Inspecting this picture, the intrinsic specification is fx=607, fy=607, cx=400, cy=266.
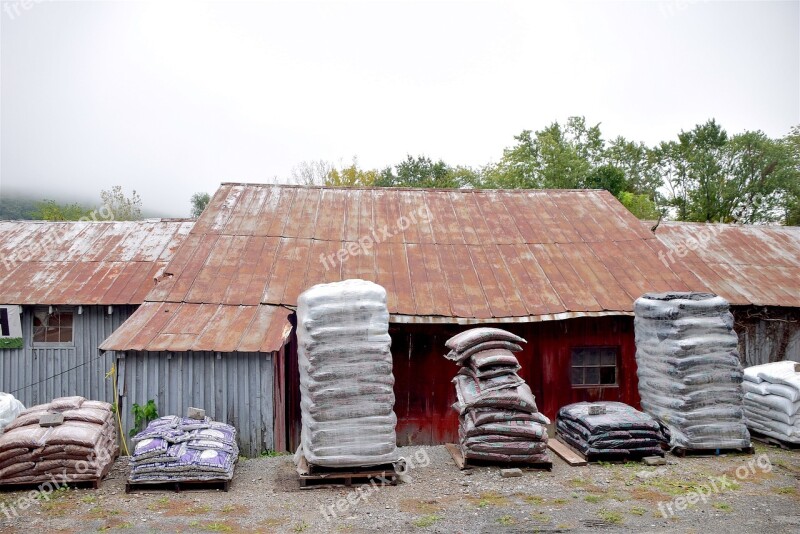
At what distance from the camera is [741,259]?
55.1ft

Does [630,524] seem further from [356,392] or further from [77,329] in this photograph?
[77,329]

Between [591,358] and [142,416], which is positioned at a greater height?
[591,358]

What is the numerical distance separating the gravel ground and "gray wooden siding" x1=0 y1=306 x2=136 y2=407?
512cm

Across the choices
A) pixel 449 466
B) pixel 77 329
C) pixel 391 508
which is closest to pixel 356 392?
pixel 391 508

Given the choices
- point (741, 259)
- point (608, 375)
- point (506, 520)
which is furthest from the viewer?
point (741, 259)

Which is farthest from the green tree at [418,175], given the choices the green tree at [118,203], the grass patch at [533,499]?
the grass patch at [533,499]

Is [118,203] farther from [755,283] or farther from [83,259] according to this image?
[755,283]

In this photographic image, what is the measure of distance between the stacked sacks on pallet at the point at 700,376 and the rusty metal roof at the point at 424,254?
1994 mm

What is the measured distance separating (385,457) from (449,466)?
1.52m

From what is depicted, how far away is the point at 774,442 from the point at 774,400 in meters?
0.77

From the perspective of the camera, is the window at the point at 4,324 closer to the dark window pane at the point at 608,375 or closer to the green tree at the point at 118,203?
the dark window pane at the point at 608,375

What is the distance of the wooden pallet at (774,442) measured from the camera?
10766 mm

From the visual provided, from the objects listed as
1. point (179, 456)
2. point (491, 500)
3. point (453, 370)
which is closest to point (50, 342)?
point (179, 456)

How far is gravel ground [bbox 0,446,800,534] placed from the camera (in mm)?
7559
